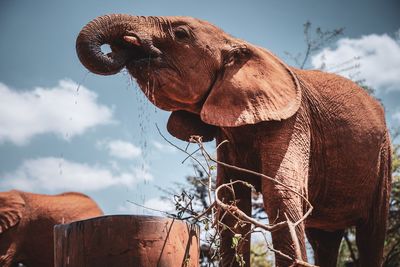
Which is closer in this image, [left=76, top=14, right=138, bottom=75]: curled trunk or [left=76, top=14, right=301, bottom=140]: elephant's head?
[left=76, top=14, right=138, bottom=75]: curled trunk

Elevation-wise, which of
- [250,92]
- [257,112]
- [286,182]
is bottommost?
[286,182]

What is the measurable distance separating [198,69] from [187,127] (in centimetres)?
82

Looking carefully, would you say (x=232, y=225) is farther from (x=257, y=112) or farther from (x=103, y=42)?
(x=103, y=42)

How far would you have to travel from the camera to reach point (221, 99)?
4.22 meters

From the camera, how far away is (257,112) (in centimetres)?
417

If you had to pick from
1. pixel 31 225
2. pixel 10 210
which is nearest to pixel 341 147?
pixel 31 225

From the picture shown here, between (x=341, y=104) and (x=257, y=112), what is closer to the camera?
(x=257, y=112)

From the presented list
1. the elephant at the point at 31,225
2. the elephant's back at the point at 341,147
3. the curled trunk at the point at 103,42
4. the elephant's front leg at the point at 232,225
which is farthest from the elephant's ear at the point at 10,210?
the curled trunk at the point at 103,42

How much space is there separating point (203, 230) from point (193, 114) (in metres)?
1.97

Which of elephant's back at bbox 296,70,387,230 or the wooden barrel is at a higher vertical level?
elephant's back at bbox 296,70,387,230

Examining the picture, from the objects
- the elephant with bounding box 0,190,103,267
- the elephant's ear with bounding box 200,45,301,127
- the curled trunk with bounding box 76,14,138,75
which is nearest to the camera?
the curled trunk with bounding box 76,14,138,75

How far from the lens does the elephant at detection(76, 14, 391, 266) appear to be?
156 inches

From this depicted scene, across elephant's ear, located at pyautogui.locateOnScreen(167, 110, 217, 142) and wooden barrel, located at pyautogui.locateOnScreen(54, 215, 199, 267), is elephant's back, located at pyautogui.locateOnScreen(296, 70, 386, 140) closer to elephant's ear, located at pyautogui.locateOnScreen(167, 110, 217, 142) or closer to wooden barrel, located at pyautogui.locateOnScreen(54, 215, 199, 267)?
elephant's ear, located at pyautogui.locateOnScreen(167, 110, 217, 142)

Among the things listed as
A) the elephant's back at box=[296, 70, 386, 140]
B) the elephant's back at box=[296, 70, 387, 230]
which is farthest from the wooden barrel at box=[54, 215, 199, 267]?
the elephant's back at box=[296, 70, 386, 140]
